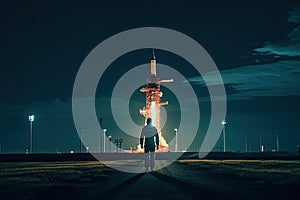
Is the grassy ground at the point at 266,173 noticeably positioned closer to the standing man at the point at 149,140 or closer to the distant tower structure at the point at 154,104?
the standing man at the point at 149,140

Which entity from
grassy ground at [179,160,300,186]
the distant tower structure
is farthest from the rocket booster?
grassy ground at [179,160,300,186]

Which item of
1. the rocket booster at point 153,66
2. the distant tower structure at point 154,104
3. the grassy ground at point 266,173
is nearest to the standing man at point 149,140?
the grassy ground at point 266,173

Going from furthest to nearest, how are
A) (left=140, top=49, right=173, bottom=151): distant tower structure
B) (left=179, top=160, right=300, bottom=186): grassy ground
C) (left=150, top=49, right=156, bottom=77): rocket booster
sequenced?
(left=150, top=49, right=156, bottom=77): rocket booster, (left=140, top=49, right=173, bottom=151): distant tower structure, (left=179, top=160, right=300, bottom=186): grassy ground

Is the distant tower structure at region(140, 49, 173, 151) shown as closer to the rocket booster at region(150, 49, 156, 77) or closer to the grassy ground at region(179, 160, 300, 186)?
the rocket booster at region(150, 49, 156, 77)

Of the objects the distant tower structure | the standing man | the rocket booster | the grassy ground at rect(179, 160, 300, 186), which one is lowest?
the grassy ground at rect(179, 160, 300, 186)

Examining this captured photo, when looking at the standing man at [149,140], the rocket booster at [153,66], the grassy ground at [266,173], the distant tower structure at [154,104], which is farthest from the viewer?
the rocket booster at [153,66]

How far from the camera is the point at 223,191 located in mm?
10180

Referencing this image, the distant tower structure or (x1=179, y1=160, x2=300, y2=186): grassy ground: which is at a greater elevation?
the distant tower structure

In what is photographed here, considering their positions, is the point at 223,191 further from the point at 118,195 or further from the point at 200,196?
the point at 118,195

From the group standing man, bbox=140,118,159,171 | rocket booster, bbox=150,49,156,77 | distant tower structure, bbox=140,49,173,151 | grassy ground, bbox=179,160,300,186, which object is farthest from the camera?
rocket booster, bbox=150,49,156,77

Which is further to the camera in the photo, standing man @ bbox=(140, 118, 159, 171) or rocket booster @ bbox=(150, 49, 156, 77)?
rocket booster @ bbox=(150, 49, 156, 77)

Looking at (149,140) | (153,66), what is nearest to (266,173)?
(149,140)

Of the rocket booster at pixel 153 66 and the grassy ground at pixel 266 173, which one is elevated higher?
the rocket booster at pixel 153 66

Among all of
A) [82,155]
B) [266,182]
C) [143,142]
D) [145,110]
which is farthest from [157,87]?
[266,182]
